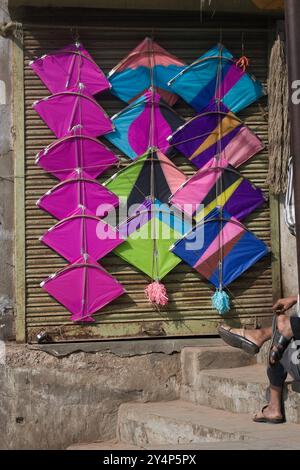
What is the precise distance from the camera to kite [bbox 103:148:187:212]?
24.5ft

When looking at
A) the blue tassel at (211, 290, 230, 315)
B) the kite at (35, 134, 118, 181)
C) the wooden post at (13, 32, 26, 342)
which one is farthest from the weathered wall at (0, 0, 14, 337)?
the blue tassel at (211, 290, 230, 315)

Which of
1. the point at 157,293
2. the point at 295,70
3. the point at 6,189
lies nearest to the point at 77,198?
the point at 6,189

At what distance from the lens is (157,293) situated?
7.37 m

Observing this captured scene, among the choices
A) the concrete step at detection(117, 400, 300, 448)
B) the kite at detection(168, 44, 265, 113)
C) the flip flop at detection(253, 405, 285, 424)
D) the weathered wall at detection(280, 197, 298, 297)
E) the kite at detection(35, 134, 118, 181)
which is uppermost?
the kite at detection(168, 44, 265, 113)

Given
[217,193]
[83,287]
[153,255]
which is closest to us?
[83,287]

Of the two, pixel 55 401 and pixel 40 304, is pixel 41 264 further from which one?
pixel 55 401

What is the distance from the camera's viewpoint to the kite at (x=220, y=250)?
748 cm

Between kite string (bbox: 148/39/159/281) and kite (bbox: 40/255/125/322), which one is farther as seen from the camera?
kite string (bbox: 148/39/159/281)

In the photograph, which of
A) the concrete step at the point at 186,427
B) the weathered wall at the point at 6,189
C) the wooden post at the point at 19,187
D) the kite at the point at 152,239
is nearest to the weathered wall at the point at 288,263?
the kite at the point at 152,239

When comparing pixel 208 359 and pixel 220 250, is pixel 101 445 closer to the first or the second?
pixel 208 359

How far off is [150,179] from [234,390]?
2.02m

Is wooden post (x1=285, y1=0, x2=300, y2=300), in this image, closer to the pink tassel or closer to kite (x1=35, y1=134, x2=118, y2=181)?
the pink tassel

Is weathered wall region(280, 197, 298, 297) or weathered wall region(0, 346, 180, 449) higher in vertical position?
weathered wall region(280, 197, 298, 297)
